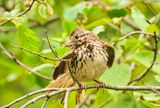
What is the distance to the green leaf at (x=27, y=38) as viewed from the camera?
4.35m

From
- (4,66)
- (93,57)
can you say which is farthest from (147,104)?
(4,66)

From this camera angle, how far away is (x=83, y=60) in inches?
182

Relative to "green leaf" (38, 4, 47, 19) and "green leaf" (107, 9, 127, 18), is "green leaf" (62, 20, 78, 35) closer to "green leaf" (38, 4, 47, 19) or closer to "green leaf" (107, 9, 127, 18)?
"green leaf" (107, 9, 127, 18)

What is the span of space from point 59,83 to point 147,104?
0.70 metres

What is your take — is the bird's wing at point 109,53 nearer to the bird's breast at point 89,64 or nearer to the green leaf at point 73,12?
the bird's breast at point 89,64

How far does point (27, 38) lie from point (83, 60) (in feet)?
1.47

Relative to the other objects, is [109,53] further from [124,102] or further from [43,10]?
[43,10]

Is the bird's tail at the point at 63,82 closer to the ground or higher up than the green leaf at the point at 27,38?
closer to the ground

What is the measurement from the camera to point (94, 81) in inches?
197

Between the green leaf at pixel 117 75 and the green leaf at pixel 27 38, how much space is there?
64 cm

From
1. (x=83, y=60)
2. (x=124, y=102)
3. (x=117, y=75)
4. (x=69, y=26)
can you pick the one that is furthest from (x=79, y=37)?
(x=124, y=102)

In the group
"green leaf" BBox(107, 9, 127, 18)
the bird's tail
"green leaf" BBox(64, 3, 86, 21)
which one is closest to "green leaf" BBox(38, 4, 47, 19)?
the bird's tail

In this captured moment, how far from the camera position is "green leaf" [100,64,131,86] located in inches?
190

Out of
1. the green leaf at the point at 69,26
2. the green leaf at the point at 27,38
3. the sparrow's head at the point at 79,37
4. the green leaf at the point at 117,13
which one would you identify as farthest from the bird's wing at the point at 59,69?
the green leaf at the point at 117,13
